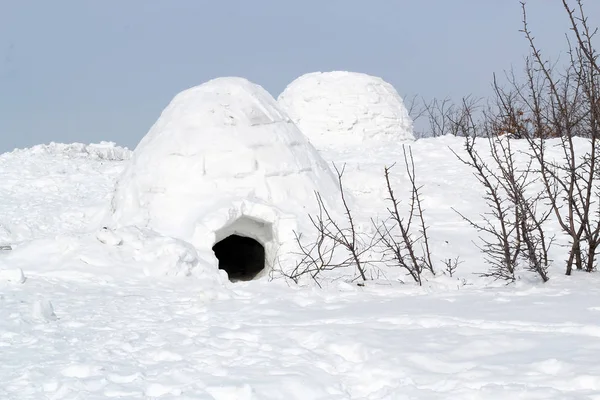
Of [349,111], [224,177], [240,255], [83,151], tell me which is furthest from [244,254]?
[349,111]

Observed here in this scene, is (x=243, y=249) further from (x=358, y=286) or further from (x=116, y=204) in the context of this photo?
(x=358, y=286)

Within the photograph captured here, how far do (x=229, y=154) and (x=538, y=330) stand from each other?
583 centimetres

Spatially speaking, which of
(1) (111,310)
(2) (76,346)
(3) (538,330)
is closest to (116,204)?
(1) (111,310)

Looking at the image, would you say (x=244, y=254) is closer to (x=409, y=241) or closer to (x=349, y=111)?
(x=409, y=241)

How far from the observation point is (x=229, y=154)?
27.3 feet

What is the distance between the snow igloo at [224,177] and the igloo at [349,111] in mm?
8832

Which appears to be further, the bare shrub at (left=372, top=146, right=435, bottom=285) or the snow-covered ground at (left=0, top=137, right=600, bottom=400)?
the bare shrub at (left=372, top=146, right=435, bottom=285)

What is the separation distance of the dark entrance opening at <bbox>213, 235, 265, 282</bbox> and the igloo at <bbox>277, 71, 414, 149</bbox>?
784 cm

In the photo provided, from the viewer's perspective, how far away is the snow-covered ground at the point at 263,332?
2576mm

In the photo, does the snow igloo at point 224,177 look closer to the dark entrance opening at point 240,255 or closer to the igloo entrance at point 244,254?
the igloo entrance at point 244,254

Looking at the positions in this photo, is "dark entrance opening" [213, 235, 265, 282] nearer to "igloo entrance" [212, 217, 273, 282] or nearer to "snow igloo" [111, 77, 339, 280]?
"igloo entrance" [212, 217, 273, 282]

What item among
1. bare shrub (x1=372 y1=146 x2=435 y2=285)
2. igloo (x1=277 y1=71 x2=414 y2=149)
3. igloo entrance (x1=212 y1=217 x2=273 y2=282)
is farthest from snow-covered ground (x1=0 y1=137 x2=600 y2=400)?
igloo (x1=277 y1=71 x2=414 y2=149)

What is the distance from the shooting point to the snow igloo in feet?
25.5

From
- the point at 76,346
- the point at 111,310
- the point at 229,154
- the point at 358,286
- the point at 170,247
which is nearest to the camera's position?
the point at 76,346
